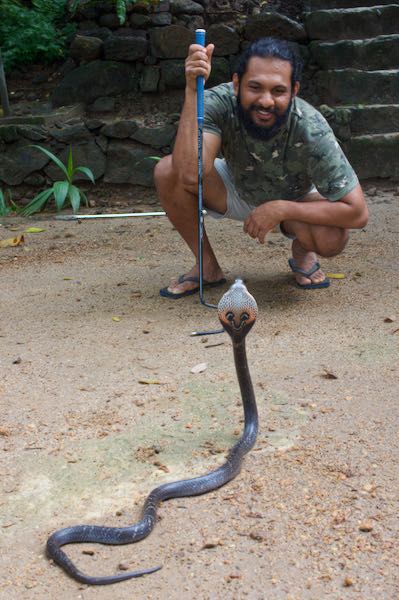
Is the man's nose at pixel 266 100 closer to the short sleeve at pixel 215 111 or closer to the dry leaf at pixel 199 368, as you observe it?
the short sleeve at pixel 215 111

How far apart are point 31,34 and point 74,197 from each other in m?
1.89

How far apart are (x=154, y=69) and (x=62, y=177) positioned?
1.21m

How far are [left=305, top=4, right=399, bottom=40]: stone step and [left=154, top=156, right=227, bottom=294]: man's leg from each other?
3.23 metres

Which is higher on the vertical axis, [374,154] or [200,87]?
[200,87]

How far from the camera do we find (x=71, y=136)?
662cm

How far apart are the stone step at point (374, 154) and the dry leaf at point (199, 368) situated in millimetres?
3491

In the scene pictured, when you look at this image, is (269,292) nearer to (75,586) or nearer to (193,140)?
(193,140)

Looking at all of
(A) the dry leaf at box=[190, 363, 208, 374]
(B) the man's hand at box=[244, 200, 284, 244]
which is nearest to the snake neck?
(A) the dry leaf at box=[190, 363, 208, 374]

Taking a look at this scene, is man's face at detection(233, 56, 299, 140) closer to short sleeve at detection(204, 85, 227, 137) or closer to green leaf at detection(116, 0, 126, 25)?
short sleeve at detection(204, 85, 227, 137)

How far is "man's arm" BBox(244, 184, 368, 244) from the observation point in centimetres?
384

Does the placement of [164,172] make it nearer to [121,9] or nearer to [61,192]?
[61,192]

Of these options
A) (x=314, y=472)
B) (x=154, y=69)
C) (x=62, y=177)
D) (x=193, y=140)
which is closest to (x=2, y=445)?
(x=314, y=472)

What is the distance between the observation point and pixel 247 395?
2.66 meters

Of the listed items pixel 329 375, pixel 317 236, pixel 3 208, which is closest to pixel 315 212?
pixel 317 236
